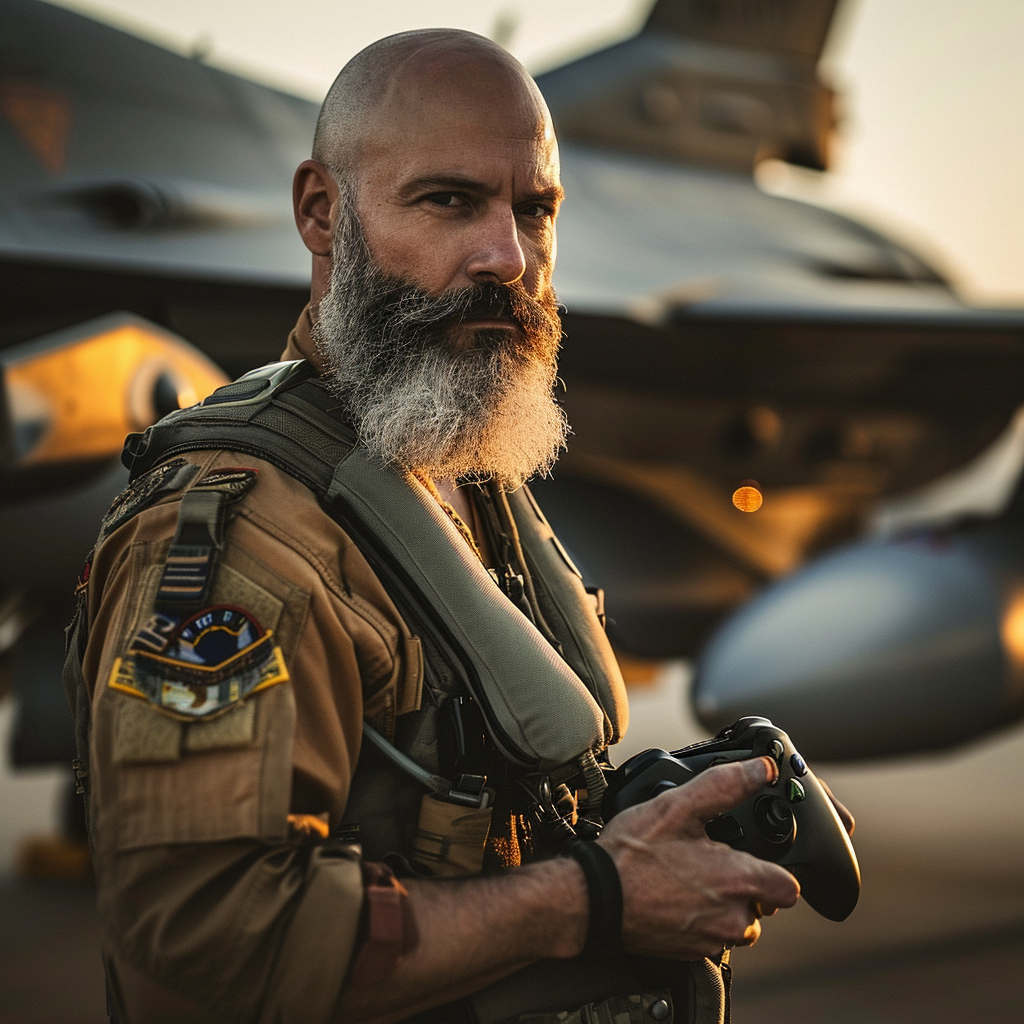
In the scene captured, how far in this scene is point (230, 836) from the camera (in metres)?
0.88

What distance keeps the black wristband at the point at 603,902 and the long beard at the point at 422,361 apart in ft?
1.39

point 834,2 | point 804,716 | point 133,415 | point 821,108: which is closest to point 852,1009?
point 804,716

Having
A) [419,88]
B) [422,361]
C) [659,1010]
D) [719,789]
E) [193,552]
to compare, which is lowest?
[659,1010]

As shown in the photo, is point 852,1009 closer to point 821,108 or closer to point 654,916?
point 654,916

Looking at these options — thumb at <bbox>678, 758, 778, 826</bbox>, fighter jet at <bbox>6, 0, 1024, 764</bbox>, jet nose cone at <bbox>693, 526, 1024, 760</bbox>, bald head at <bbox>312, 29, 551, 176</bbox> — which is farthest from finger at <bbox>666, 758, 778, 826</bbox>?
jet nose cone at <bbox>693, 526, 1024, 760</bbox>

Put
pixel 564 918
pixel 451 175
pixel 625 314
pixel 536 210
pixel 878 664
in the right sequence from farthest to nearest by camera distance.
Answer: pixel 625 314
pixel 878 664
pixel 536 210
pixel 451 175
pixel 564 918

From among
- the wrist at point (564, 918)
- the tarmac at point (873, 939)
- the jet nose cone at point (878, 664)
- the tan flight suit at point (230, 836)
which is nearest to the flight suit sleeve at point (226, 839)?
the tan flight suit at point (230, 836)

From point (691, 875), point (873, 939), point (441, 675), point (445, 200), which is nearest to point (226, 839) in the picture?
point (441, 675)

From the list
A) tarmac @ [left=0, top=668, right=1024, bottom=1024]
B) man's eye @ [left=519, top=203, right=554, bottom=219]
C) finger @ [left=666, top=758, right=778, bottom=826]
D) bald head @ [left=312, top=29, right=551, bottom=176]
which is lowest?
tarmac @ [left=0, top=668, right=1024, bottom=1024]

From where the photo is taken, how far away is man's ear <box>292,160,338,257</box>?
122 centimetres

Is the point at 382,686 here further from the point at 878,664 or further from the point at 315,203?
the point at 878,664

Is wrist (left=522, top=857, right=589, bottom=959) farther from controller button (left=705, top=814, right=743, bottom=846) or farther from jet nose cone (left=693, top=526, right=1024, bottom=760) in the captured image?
jet nose cone (left=693, top=526, right=1024, bottom=760)

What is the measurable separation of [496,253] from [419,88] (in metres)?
0.18

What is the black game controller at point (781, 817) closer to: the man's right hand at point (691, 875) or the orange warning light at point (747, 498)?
the man's right hand at point (691, 875)
